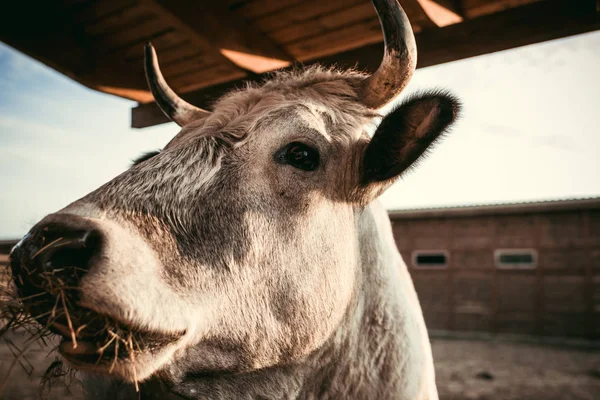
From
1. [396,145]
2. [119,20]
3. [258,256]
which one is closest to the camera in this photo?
[258,256]

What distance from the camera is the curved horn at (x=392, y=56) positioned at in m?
1.86

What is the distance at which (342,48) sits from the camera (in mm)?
3209

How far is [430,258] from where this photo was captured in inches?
630

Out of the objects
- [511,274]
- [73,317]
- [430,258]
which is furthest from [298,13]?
[430,258]

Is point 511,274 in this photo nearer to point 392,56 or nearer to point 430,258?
point 430,258

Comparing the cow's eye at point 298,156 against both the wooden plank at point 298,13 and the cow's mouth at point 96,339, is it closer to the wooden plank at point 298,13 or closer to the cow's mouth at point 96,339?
the cow's mouth at point 96,339

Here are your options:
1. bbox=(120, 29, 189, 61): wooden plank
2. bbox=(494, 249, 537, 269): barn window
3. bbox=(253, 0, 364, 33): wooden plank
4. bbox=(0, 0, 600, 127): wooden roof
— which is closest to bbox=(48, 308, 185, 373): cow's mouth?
bbox=(0, 0, 600, 127): wooden roof

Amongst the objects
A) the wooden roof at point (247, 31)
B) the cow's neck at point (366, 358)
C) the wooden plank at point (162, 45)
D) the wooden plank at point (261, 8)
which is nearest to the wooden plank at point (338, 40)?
the wooden roof at point (247, 31)

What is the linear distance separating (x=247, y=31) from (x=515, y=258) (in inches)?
564

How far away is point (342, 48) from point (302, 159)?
1.69m

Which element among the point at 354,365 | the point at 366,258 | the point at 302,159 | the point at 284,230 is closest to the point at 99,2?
the point at 302,159

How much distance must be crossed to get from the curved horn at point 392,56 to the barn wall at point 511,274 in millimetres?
14159

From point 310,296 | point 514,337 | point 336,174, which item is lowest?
point 514,337

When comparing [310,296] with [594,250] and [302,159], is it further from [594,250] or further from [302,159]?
[594,250]
